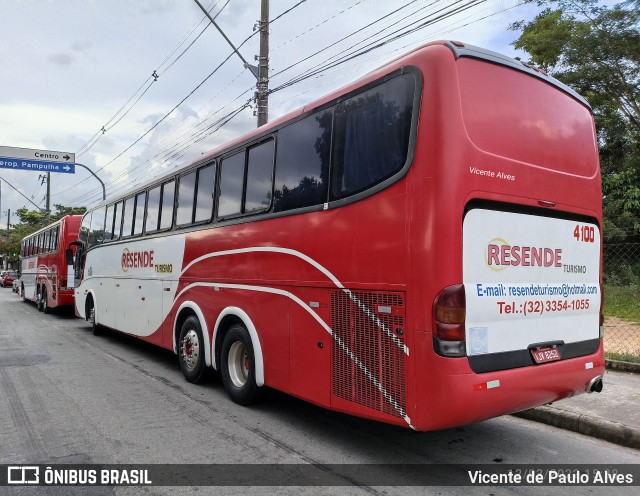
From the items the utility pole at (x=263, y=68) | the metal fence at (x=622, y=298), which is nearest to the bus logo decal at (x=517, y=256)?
the metal fence at (x=622, y=298)

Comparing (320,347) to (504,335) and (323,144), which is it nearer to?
(504,335)

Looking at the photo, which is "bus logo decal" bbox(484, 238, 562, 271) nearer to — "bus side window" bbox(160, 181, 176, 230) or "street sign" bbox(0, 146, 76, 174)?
"bus side window" bbox(160, 181, 176, 230)

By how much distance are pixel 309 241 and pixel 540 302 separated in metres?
2.12

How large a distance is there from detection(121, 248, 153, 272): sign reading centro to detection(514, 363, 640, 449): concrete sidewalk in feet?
20.6

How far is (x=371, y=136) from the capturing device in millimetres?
4402

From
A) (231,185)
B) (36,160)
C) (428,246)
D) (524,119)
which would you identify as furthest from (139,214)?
(36,160)

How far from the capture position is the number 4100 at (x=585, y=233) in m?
4.75

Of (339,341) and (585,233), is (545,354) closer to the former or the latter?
(585,233)

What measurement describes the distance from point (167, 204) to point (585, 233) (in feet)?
20.0

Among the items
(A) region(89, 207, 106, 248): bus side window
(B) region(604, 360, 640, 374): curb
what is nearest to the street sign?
(A) region(89, 207, 106, 248): bus side window

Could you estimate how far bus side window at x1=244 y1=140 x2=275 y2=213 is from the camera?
5.76m

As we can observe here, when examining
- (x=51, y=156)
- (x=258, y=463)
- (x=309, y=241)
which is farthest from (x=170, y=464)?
(x=51, y=156)

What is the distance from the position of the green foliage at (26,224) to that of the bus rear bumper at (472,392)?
211 ft

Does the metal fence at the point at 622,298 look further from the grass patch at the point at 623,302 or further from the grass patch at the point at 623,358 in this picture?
the grass patch at the point at 623,358
